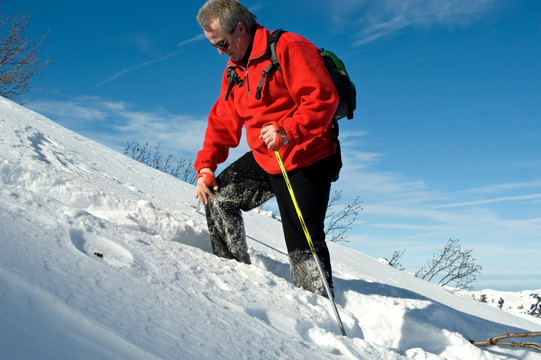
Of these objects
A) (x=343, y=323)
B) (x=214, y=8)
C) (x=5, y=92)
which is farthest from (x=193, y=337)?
(x=5, y=92)

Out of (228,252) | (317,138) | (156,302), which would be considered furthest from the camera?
(228,252)

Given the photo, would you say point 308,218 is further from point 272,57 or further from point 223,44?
point 223,44

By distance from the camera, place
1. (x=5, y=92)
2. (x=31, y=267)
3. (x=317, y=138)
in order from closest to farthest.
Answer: (x=31, y=267), (x=317, y=138), (x=5, y=92)

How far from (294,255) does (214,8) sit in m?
1.48

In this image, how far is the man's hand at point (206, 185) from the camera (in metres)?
2.96

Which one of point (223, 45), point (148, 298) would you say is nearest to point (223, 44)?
point (223, 45)

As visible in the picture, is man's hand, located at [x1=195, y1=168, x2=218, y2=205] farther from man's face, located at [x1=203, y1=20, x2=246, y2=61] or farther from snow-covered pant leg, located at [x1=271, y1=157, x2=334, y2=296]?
man's face, located at [x1=203, y1=20, x2=246, y2=61]

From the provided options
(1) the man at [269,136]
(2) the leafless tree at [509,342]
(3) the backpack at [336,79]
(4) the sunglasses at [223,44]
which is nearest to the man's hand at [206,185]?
(1) the man at [269,136]

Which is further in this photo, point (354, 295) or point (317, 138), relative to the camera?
point (354, 295)

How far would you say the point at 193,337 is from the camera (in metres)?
1.41

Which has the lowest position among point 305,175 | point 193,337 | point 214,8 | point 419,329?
point 193,337

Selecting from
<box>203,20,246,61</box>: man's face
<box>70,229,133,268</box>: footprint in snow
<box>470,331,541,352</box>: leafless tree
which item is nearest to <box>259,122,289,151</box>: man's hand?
<box>203,20,246,61</box>: man's face

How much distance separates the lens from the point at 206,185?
9.73 ft

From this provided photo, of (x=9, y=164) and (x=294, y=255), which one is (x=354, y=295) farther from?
(x=9, y=164)
